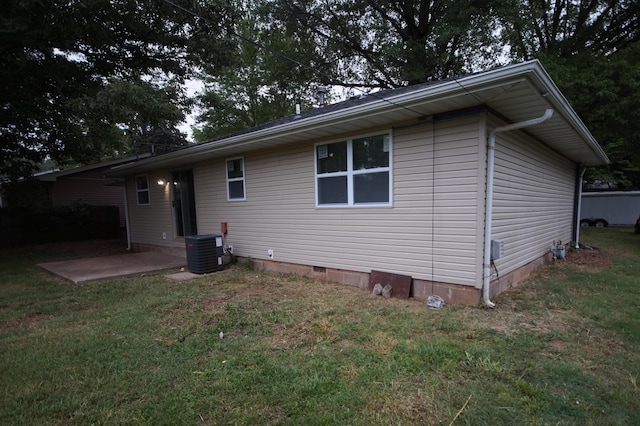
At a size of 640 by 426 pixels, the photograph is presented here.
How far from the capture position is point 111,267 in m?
6.84

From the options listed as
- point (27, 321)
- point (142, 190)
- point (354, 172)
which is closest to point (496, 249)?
point (354, 172)

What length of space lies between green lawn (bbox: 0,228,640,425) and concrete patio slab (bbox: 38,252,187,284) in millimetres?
1295

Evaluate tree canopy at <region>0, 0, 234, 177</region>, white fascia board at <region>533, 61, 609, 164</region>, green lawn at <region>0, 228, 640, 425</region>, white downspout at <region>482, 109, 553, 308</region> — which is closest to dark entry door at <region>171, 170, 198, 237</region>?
tree canopy at <region>0, 0, 234, 177</region>

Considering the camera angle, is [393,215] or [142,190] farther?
[142,190]

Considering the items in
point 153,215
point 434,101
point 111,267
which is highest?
point 434,101

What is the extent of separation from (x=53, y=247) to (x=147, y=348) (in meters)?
11.0

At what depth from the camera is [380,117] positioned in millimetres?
4223

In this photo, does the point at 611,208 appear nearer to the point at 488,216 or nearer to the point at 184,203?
the point at 488,216

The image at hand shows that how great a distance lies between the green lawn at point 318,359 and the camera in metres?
1.97

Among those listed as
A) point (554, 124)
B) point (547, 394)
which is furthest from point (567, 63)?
point (547, 394)

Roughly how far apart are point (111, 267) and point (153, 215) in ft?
9.40

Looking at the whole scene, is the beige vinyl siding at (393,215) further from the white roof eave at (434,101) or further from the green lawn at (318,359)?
the green lawn at (318,359)

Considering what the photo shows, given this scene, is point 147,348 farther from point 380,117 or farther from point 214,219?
point 214,219

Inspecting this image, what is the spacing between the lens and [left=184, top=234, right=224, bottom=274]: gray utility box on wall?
6180 millimetres
